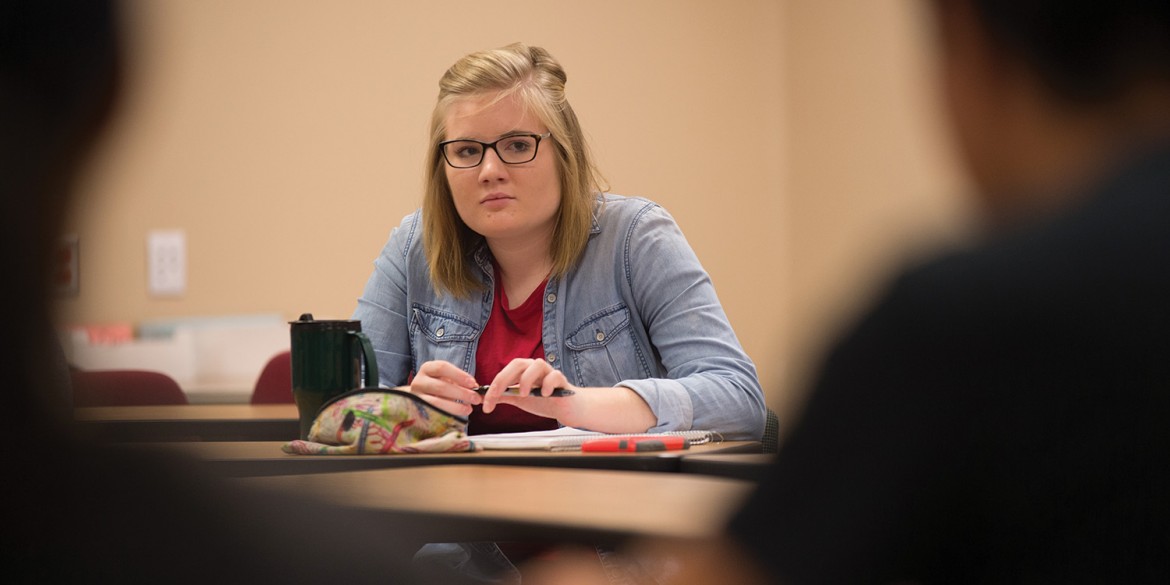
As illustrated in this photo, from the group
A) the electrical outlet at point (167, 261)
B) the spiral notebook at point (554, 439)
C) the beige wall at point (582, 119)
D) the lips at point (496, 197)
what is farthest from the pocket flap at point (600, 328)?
the electrical outlet at point (167, 261)

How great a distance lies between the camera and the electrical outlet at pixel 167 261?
12.1 feet

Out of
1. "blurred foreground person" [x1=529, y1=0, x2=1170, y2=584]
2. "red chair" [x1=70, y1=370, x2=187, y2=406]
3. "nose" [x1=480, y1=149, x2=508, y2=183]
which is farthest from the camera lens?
"red chair" [x1=70, y1=370, x2=187, y2=406]

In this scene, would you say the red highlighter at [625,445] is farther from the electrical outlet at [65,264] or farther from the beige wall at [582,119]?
the beige wall at [582,119]

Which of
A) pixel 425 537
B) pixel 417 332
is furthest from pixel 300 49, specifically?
pixel 425 537

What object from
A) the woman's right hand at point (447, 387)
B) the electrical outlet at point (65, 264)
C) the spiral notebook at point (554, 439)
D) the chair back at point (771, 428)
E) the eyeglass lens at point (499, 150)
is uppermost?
the eyeglass lens at point (499, 150)

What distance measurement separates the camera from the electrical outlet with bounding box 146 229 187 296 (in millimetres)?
3697

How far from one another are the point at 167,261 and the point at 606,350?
2254 millimetres

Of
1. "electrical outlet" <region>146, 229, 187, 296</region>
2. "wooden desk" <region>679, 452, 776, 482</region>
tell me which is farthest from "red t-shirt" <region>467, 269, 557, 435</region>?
"electrical outlet" <region>146, 229, 187, 296</region>

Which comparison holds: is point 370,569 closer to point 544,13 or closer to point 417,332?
point 417,332

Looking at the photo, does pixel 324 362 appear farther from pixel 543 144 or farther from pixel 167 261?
pixel 167 261

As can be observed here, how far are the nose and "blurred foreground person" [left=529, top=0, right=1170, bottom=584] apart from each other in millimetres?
1456

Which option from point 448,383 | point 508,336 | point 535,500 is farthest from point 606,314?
point 535,500

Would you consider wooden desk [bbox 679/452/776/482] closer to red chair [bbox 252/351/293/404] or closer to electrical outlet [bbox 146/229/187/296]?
red chair [bbox 252/351/293/404]

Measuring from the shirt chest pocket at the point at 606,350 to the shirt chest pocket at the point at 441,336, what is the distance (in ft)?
0.57
